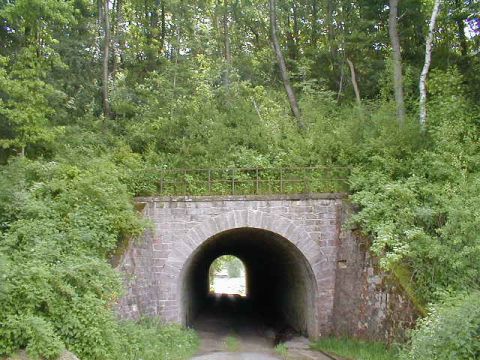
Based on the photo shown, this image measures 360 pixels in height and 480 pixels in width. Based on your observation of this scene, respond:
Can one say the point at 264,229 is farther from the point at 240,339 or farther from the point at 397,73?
the point at 397,73

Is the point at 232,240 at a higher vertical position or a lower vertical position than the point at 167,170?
lower

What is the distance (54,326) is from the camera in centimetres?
766

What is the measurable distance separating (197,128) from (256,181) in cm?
394

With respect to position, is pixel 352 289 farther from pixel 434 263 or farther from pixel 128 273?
pixel 128 273

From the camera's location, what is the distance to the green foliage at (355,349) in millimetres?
9484

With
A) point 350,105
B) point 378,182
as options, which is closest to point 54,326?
point 378,182

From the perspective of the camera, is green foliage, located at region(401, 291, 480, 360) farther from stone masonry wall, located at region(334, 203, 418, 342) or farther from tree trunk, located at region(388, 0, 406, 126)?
tree trunk, located at region(388, 0, 406, 126)

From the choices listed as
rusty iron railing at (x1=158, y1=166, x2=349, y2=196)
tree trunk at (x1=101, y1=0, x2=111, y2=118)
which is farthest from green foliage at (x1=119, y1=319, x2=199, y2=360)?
tree trunk at (x1=101, y1=0, x2=111, y2=118)

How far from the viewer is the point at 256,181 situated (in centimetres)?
1320

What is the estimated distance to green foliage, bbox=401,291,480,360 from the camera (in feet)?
21.3

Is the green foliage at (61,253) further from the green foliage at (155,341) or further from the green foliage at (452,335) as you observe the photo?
the green foliage at (452,335)

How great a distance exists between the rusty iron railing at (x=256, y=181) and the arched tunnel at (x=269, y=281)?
116 cm

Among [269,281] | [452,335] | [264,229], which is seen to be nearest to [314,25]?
[269,281]

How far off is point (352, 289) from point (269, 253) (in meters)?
5.75
